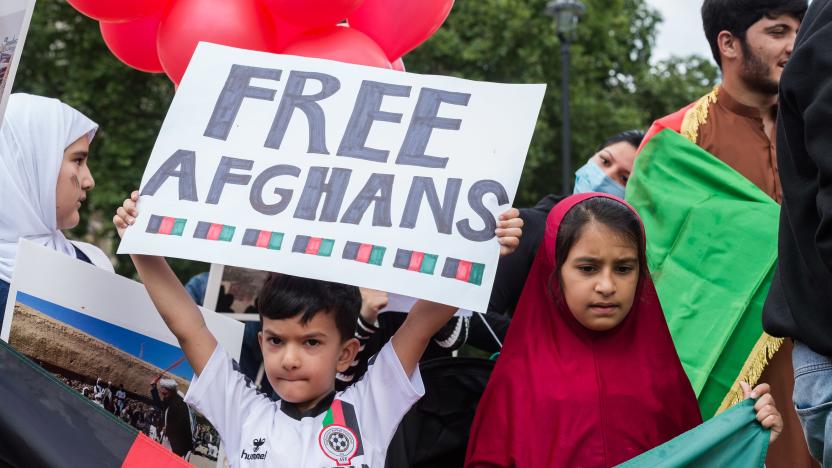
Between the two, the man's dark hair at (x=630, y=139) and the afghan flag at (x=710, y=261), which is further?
the man's dark hair at (x=630, y=139)

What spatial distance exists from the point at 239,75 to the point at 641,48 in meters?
19.5

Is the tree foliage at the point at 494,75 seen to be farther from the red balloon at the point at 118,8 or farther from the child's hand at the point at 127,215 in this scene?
the child's hand at the point at 127,215

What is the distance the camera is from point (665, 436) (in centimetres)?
298

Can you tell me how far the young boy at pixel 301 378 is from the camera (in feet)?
9.14

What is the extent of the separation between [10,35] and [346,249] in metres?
1.02

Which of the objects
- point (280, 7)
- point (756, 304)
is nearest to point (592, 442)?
point (756, 304)

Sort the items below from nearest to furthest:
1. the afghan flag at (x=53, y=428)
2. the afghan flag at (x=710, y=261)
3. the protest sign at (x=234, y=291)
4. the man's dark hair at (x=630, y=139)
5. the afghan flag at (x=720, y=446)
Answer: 1. the afghan flag at (x=53, y=428)
2. the afghan flag at (x=720, y=446)
3. the afghan flag at (x=710, y=261)
4. the man's dark hair at (x=630, y=139)
5. the protest sign at (x=234, y=291)

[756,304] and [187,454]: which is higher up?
[756,304]

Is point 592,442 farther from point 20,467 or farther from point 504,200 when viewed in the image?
point 20,467

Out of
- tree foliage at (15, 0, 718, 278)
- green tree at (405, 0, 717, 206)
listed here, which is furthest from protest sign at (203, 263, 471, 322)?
green tree at (405, 0, 717, 206)

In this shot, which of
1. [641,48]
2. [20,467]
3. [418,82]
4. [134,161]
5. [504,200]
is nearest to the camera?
[20,467]

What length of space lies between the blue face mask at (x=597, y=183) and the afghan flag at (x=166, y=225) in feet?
7.69

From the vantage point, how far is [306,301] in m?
2.96

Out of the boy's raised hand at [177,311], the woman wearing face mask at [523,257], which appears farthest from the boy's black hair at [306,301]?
the woman wearing face mask at [523,257]
